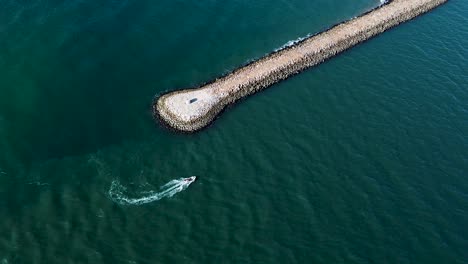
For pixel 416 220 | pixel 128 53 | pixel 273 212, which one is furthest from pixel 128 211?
pixel 416 220

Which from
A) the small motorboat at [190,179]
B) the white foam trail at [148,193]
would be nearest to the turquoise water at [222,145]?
the white foam trail at [148,193]

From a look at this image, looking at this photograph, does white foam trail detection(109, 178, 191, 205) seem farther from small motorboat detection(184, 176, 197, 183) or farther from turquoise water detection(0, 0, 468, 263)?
turquoise water detection(0, 0, 468, 263)

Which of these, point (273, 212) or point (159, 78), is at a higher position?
point (159, 78)

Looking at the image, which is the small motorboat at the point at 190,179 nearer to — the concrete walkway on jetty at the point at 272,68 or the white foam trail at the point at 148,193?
the white foam trail at the point at 148,193

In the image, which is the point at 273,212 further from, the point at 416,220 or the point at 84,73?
the point at 84,73

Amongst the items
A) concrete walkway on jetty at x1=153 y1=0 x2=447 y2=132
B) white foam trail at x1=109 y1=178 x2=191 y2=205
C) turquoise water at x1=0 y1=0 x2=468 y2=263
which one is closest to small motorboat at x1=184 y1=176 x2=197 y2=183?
white foam trail at x1=109 y1=178 x2=191 y2=205

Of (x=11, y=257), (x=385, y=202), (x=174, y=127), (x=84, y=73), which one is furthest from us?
(x=84, y=73)

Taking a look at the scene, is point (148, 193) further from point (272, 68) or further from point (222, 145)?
point (272, 68)
